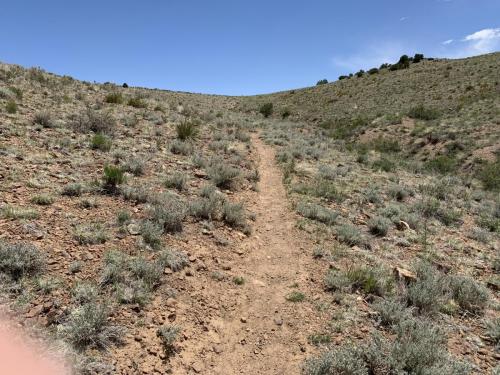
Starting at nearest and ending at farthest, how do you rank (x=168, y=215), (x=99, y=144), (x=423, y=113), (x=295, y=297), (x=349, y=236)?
(x=295, y=297) < (x=168, y=215) < (x=349, y=236) < (x=99, y=144) < (x=423, y=113)

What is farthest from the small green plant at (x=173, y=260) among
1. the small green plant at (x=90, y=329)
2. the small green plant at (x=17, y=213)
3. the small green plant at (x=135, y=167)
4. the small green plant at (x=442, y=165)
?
the small green plant at (x=442, y=165)

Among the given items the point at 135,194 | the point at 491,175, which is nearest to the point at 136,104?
the point at 135,194

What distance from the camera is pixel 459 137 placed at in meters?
22.3

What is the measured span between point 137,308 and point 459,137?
21.6 m

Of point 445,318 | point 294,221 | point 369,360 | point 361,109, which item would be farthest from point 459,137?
point 369,360

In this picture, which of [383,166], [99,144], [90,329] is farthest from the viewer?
[383,166]

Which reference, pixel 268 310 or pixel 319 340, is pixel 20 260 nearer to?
pixel 268 310

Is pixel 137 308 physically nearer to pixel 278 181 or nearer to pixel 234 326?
pixel 234 326

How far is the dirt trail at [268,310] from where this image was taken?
5.30 m

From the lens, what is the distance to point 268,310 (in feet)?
20.7

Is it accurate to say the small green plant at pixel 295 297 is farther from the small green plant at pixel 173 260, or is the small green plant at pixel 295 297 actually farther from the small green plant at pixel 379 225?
the small green plant at pixel 379 225

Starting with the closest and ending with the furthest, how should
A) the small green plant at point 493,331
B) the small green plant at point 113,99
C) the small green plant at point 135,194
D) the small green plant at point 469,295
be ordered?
1. the small green plant at point 493,331
2. the small green plant at point 469,295
3. the small green plant at point 135,194
4. the small green plant at point 113,99

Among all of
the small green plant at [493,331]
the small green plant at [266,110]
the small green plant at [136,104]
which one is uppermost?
the small green plant at [266,110]

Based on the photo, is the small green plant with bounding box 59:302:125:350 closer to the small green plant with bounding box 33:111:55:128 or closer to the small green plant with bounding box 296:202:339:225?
the small green plant with bounding box 296:202:339:225
